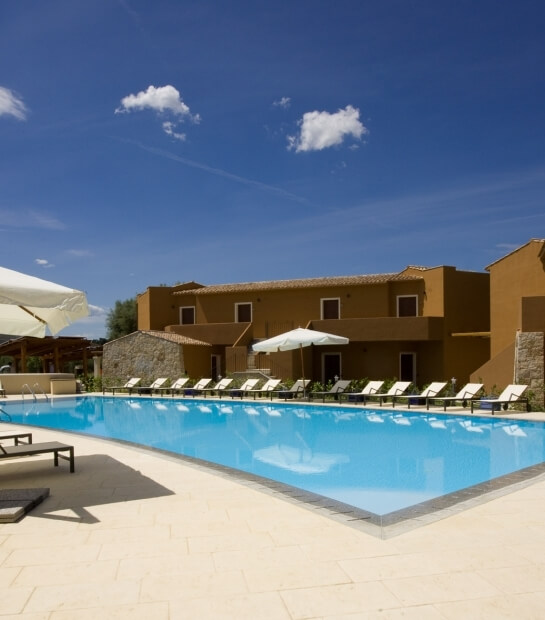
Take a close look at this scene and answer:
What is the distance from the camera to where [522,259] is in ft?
62.5

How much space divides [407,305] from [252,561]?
22.9m

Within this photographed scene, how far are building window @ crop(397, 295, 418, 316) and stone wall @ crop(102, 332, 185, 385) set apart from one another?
10.4 metres

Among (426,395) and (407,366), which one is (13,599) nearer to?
(426,395)

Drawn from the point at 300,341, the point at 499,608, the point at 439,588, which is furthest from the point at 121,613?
the point at 300,341

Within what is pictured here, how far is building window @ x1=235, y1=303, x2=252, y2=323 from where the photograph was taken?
93.5 feet

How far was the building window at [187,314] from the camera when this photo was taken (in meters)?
30.2

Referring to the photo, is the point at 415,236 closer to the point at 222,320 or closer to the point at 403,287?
the point at 403,287

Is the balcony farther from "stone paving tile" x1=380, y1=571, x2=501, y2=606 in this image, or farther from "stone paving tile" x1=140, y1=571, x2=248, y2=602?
"stone paving tile" x1=140, y1=571, x2=248, y2=602

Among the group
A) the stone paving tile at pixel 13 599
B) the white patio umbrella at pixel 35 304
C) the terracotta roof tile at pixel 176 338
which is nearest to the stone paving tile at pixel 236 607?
the stone paving tile at pixel 13 599

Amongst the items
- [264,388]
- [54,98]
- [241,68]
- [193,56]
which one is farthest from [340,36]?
[264,388]

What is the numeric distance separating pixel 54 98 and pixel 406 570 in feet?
47.0

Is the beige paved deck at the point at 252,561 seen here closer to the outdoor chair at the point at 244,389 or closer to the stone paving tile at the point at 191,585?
the stone paving tile at the point at 191,585

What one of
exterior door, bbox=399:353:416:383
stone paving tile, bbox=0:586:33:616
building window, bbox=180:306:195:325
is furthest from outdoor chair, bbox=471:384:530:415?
building window, bbox=180:306:195:325

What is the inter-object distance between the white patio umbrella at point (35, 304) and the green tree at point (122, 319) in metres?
35.6
